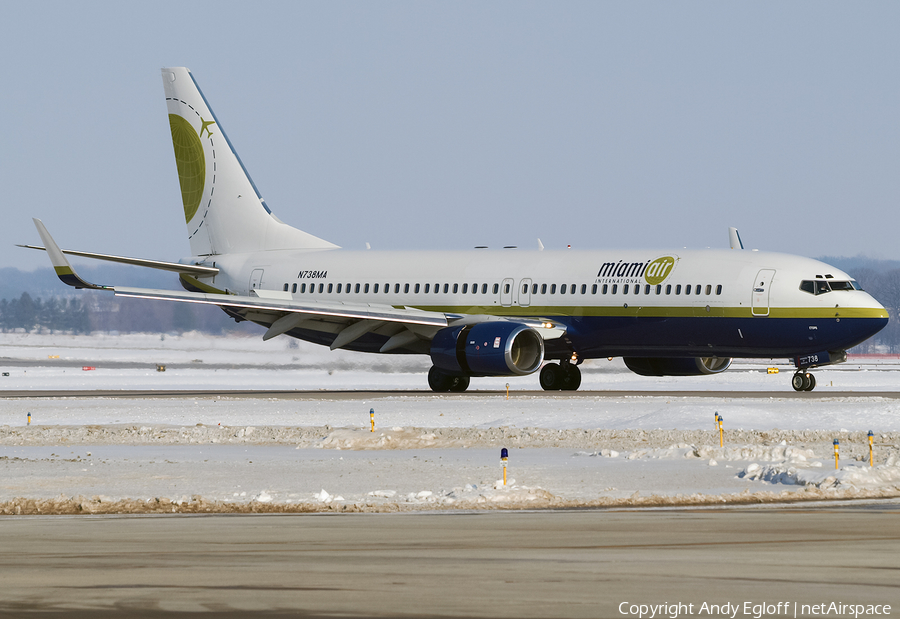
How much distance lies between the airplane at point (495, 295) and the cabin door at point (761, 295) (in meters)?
0.04

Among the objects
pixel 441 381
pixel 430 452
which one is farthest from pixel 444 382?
pixel 430 452

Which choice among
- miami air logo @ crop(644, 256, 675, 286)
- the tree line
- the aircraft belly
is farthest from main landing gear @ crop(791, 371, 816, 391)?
the tree line

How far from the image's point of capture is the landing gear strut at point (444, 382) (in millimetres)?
40344

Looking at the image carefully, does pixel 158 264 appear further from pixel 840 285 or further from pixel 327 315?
pixel 840 285

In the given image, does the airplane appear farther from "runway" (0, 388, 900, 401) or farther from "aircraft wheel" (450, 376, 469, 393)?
"runway" (0, 388, 900, 401)

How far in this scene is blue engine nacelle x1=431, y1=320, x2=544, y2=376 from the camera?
3631 cm

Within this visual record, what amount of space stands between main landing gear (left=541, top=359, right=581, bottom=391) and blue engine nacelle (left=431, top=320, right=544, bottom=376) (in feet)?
9.80

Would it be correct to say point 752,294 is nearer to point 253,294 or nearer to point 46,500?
point 253,294

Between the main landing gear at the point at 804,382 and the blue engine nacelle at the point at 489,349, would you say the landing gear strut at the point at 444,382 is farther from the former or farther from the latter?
the main landing gear at the point at 804,382

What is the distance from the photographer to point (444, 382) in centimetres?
4038

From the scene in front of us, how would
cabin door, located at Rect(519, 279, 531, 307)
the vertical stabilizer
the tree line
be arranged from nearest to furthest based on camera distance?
1. cabin door, located at Rect(519, 279, 531, 307)
2. the vertical stabilizer
3. the tree line

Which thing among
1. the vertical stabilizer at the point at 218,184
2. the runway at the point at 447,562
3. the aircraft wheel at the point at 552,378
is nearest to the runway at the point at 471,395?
the aircraft wheel at the point at 552,378

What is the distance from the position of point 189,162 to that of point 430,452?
25134 mm

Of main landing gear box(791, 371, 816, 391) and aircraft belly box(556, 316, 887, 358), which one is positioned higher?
aircraft belly box(556, 316, 887, 358)
